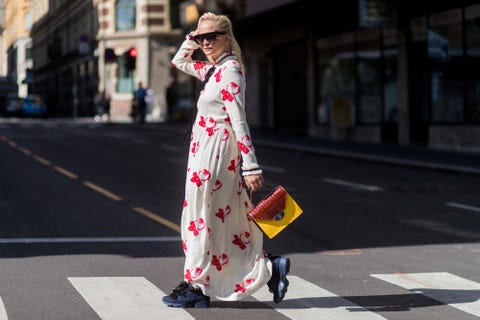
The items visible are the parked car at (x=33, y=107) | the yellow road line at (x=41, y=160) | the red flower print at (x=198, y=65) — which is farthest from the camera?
the parked car at (x=33, y=107)

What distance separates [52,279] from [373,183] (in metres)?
11.2

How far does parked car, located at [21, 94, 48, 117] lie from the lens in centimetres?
7119

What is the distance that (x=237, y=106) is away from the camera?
23.0 ft

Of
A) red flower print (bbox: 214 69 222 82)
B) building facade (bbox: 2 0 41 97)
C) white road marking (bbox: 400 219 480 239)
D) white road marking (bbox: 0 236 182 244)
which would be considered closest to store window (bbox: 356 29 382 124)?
building facade (bbox: 2 0 41 97)

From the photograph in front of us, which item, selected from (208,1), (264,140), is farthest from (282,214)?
(208,1)

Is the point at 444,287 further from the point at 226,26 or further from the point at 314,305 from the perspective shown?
the point at 226,26

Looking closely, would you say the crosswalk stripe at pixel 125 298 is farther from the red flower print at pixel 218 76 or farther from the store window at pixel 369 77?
the store window at pixel 369 77

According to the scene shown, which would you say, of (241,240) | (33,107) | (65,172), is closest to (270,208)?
(241,240)

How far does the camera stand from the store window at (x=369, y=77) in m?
32.5

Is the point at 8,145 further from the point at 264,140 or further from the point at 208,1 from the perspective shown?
the point at 208,1

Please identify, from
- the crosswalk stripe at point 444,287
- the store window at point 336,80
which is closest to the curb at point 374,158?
the store window at point 336,80

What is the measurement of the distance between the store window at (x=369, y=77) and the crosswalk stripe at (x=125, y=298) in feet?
81.3

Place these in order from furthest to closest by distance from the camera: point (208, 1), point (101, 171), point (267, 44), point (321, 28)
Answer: point (208, 1), point (267, 44), point (321, 28), point (101, 171)

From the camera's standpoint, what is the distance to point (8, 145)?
3041 centimetres
